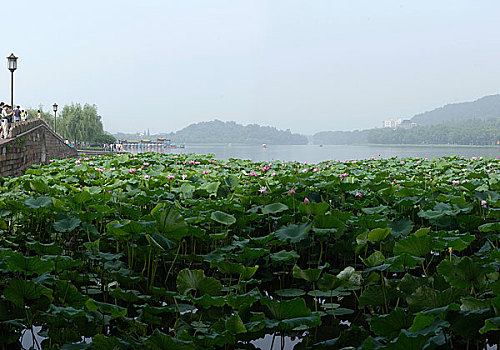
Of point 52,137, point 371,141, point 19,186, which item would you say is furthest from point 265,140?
point 19,186

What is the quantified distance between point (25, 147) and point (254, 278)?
600 inches

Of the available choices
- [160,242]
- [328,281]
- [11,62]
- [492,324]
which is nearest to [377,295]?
[328,281]

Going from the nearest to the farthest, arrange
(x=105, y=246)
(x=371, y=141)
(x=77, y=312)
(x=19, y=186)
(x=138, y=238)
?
(x=77, y=312) → (x=138, y=238) → (x=105, y=246) → (x=19, y=186) → (x=371, y=141)

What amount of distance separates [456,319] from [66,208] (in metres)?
2.69

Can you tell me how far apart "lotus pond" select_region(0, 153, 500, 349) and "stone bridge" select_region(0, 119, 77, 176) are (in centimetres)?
773

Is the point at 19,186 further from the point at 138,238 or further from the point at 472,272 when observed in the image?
the point at 472,272

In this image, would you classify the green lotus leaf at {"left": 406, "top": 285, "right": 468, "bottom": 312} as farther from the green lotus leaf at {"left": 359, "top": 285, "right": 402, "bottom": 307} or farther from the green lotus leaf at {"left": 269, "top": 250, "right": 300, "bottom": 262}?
the green lotus leaf at {"left": 269, "top": 250, "right": 300, "bottom": 262}

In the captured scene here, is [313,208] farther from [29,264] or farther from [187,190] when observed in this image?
[29,264]

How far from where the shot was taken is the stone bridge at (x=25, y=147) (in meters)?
12.8

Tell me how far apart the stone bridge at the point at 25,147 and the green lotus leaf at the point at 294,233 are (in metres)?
8.58

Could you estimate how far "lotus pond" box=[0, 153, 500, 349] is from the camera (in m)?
1.65

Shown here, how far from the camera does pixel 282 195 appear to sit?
4148 millimetres

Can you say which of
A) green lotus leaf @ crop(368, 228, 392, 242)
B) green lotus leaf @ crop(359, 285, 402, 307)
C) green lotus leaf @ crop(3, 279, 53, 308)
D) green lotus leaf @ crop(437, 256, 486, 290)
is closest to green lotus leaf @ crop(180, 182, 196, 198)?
green lotus leaf @ crop(368, 228, 392, 242)

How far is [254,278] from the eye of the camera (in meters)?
2.94
